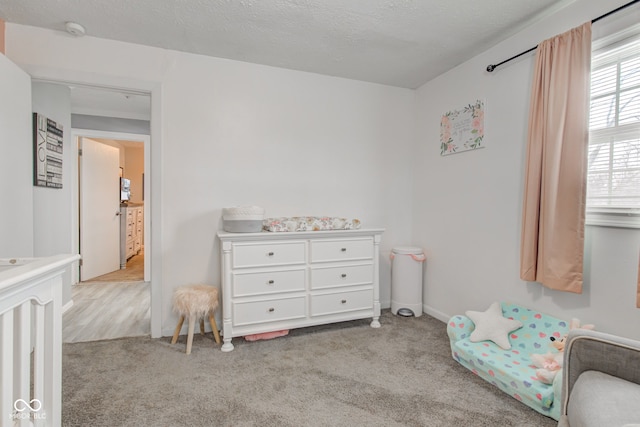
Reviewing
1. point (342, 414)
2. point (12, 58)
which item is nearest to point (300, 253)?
point (342, 414)

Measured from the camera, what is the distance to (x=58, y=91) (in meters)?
2.95

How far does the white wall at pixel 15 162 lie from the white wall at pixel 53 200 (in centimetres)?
46

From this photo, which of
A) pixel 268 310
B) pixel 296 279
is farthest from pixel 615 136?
pixel 268 310

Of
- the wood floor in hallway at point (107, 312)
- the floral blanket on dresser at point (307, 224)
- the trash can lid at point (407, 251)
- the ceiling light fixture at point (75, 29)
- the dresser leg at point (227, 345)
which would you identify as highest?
the ceiling light fixture at point (75, 29)

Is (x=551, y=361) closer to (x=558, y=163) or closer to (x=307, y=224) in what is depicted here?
(x=558, y=163)

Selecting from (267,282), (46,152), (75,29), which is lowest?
(267,282)

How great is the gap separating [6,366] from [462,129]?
3030mm

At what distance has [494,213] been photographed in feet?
8.03

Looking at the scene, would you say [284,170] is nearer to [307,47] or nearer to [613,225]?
[307,47]

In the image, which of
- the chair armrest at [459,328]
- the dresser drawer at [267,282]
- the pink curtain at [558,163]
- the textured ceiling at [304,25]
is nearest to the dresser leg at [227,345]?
the dresser drawer at [267,282]

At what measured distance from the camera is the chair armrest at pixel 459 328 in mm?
2188

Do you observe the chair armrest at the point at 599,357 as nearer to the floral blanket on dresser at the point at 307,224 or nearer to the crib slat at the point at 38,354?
the floral blanket on dresser at the point at 307,224

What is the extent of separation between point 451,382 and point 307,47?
2.54 metres

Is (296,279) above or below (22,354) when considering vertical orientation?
below
